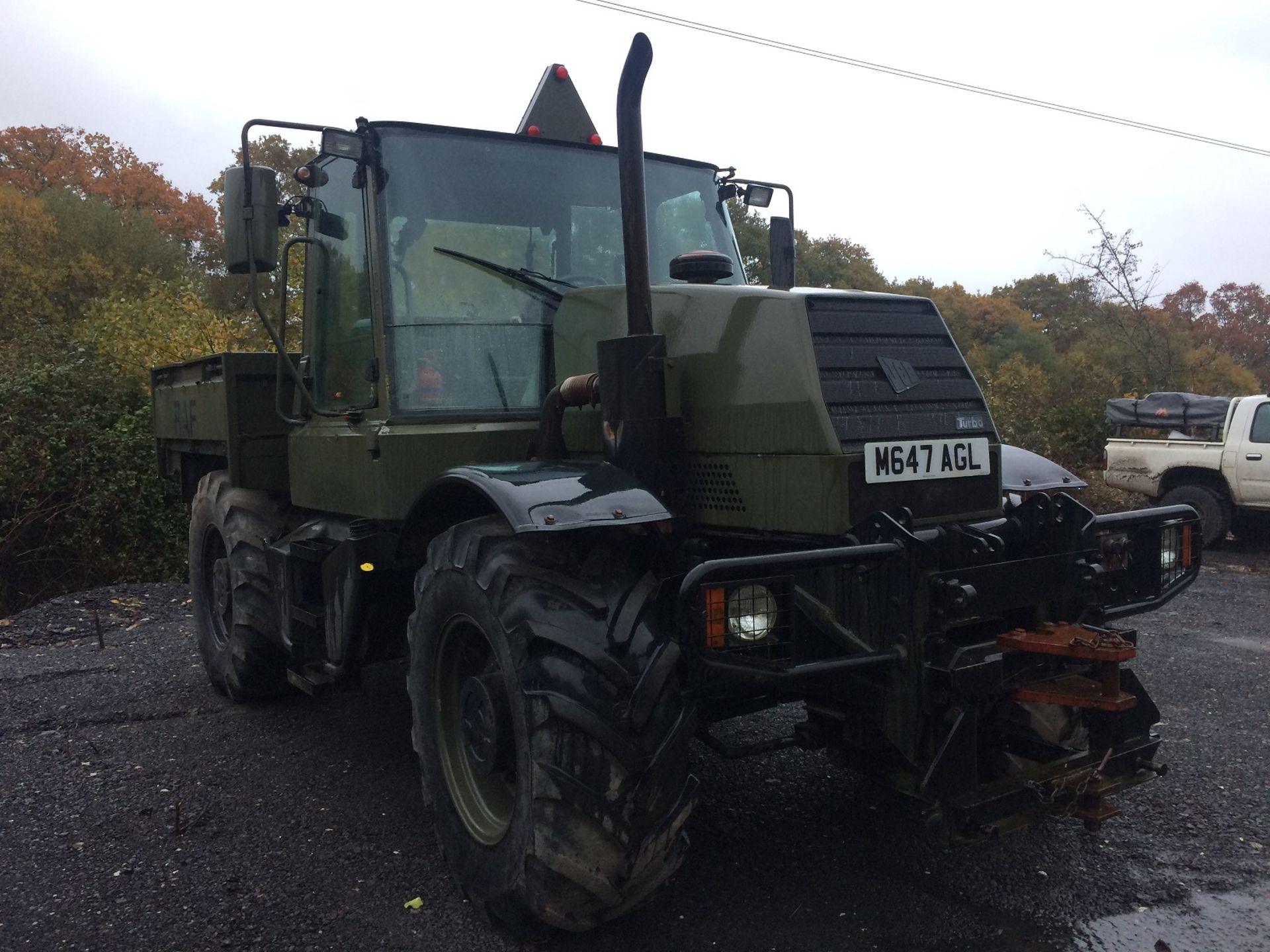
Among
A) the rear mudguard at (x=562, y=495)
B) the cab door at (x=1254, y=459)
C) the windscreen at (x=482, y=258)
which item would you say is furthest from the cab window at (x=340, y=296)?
the cab door at (x=1254, y=459)

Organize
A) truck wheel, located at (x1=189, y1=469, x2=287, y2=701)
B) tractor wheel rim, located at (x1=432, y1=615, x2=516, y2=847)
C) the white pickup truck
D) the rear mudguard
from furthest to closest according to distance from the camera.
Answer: the white pickup truck → truck wheel, located at (x1=189, y1=469, x2=287, y2=701) → tractor wheel rim, located at (x1=432, y1=615, x2=516, y2=847) → the rear mudguard

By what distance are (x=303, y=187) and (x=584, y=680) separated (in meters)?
3.14

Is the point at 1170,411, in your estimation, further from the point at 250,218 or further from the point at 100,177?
Answer: the point at 100,177

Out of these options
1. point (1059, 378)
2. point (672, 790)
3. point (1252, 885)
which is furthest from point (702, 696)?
point (1059, 378)

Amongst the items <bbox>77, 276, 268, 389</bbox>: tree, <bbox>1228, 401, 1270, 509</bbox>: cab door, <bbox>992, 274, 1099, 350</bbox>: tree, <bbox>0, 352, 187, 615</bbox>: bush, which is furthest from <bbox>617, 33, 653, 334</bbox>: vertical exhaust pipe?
<bbox>992, 274, 1099, 350</bbox>: tree

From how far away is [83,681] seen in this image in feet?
21.9

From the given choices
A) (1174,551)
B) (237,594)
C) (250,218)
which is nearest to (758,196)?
(250,218)

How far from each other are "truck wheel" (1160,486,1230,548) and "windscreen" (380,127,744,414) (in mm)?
10286

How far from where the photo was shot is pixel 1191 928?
128 inches

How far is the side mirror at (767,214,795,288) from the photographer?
4.56m

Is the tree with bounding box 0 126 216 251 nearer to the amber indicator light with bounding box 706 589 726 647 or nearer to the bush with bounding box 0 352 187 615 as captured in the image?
the bush with bounding box 0 352 187 615

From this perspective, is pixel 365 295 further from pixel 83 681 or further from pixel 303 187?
pixel 83 681

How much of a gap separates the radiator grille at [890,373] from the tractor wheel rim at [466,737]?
137cm

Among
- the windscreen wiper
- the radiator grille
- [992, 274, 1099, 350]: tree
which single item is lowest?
the radiator grille
